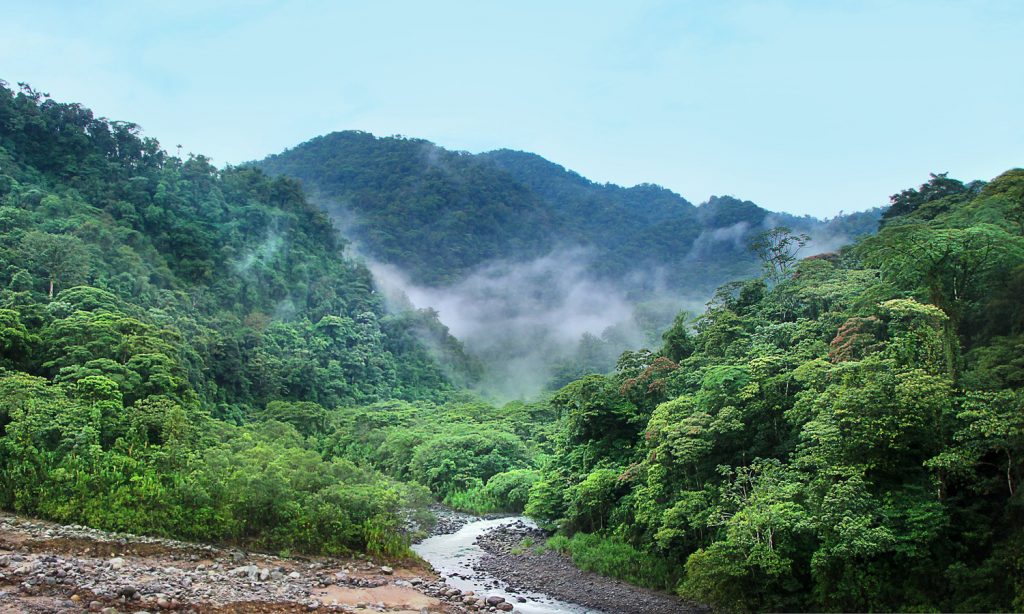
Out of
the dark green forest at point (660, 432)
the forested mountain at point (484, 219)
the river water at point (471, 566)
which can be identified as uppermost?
the forested mountain at point (484, 219)

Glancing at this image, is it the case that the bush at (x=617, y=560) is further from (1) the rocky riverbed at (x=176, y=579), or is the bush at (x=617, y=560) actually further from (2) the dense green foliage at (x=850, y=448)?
(1) the rocky riverbed at (x=176, y=579)

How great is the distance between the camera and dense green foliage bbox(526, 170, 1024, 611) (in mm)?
17453

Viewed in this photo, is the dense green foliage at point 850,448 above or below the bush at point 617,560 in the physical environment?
above

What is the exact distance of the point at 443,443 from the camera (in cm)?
5288

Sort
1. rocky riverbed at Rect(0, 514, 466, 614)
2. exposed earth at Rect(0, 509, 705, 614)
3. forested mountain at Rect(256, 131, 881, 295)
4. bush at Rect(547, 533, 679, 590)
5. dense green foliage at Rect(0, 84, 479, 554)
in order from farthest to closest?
forested mountain at Rect(256, 131, 881, 295) < dense green foliage at Rect(0, 84, 479, 554) < bush at Rect(547, 533, 679, 590) < exposed earth at Rect(0, 509, 705, 614) < rocky riverbed at Rect(0, 514, 466, 614)

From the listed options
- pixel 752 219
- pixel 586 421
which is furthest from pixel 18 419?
pixel 752 219

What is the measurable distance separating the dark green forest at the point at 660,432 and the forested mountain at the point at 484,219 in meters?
80.8

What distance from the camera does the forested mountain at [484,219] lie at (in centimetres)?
14138

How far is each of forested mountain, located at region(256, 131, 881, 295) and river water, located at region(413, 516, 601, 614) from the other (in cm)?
9282

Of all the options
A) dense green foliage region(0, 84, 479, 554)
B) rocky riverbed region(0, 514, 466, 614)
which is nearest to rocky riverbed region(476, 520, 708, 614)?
rocky riverbed region(0, 514, 466, 614)

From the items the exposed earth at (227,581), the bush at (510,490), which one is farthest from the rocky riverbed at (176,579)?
the bush at (510,490)

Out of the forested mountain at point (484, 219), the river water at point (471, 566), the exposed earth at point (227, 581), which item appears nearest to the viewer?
the exposed earth at point (227, 581)

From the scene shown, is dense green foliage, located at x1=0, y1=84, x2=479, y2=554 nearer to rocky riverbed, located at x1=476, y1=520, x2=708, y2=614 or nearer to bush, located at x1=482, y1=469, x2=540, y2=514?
rocky riverbed, located at x1=476, y1=520, x2=708, y2=614

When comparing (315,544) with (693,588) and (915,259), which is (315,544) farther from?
(915,259)
